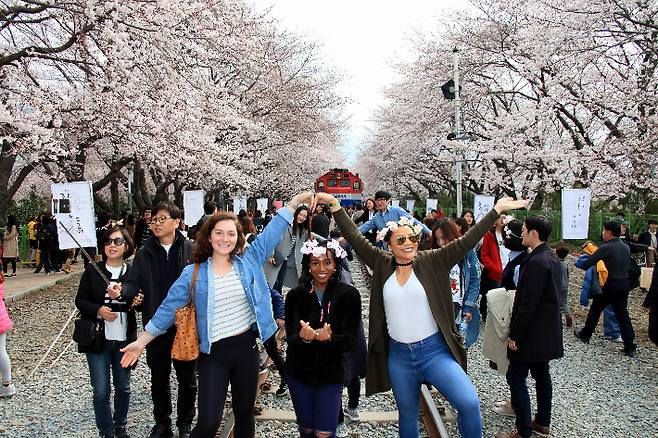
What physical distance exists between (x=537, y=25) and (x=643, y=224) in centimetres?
753

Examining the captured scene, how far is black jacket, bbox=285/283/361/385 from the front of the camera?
338 cm

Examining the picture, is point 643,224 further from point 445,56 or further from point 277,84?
point 277,84

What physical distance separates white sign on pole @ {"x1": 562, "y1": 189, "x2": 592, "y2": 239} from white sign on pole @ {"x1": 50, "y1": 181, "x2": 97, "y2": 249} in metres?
6.82

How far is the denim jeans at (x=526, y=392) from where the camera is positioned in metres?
4.26

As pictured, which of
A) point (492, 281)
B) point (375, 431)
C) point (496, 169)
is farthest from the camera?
point (496, 169)

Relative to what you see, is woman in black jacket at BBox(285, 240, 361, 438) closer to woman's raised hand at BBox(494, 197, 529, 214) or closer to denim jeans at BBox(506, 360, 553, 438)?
woman's raised hand at BBox(494, 197, 529, 214)

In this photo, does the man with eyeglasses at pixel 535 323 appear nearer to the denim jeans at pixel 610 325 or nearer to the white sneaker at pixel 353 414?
the white sneaker at pixel 353 414

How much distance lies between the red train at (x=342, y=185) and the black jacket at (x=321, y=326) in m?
33.3

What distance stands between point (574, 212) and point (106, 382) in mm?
7334

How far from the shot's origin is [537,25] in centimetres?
1612

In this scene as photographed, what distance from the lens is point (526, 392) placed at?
428cm

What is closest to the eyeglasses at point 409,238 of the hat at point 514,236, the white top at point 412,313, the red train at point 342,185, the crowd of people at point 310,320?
the crowd of people at point 310,320

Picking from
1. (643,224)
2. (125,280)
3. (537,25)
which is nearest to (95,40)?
(125,280)

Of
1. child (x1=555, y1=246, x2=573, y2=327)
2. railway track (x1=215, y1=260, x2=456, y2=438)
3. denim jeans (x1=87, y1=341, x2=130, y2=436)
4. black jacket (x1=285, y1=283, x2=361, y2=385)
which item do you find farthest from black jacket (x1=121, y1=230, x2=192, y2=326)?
child (x1=555, y1=246, x2=573, y2=327)
